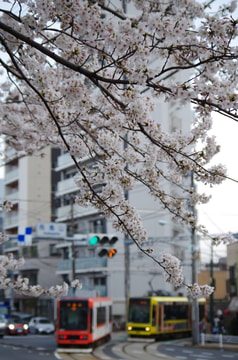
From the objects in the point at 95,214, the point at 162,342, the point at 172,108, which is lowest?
the point at 162,342

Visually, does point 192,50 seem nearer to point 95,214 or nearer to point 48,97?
point 48,97

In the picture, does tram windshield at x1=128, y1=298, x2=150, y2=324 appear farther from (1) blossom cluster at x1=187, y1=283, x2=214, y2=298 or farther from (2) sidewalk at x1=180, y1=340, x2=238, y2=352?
(1) blossom cluster at x1=187, y1=283, x2=214, y2=298

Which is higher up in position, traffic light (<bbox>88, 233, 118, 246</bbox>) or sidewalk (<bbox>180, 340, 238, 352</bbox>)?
traffic light (<bbox>88, 233, 118, 246</bbox>)

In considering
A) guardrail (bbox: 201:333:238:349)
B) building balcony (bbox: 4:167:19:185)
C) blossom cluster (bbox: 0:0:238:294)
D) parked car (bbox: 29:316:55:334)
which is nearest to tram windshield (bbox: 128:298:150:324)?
guardrail (bbox: 201:333:238:349)

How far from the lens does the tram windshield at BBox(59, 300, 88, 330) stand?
2581cm

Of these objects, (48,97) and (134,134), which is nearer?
(48,97)

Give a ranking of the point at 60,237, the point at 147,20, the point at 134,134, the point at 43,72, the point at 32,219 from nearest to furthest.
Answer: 1. the point at 147,20
2. the point at 43,72
3. the point at 134,134
4. the point at 60,237
5. the point at 32,219

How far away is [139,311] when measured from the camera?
104 ft

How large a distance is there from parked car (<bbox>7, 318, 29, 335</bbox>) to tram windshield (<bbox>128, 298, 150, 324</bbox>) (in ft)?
39.7

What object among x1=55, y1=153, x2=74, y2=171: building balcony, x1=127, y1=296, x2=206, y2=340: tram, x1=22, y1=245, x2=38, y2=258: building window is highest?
x1=55, y1=153, x2=74, y2=171: building balcony

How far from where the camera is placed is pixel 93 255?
50938mm

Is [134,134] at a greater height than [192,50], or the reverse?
[192,50]

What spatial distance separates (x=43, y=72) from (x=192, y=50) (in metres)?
1.45

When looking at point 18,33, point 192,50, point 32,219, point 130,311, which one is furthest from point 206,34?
point 32,219
